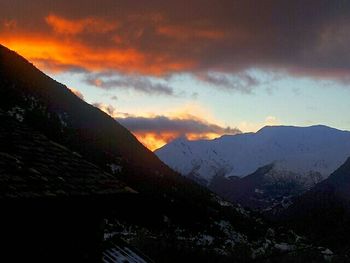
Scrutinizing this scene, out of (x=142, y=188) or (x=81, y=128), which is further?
(x=81, y=128)

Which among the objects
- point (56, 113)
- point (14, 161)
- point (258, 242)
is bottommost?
point (258, 242)

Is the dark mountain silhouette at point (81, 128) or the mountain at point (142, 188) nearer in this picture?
the mountain at point (142, 188)

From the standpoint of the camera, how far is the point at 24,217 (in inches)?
327

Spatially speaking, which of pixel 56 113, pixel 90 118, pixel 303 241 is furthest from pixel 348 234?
→ pixel 56 113

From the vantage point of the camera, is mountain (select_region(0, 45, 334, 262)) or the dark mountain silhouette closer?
mountain (select_region(0, 45, 334, 262))

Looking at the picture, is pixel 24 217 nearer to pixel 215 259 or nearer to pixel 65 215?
pixel 65 215

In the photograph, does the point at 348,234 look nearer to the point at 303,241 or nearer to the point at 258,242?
the point at 303,241

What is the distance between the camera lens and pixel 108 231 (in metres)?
57.6

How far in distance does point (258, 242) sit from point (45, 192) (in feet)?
257

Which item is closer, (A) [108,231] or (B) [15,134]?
(B) [15,134]

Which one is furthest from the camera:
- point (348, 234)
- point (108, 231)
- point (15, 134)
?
point (348, 234)

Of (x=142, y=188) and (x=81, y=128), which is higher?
(x=81, y=128)

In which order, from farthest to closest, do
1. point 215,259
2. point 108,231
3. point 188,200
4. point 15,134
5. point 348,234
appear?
point 348,234 → point 188,200 → point 108,231 → point 215,259 → point 15,134

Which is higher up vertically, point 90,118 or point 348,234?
point 90,118
